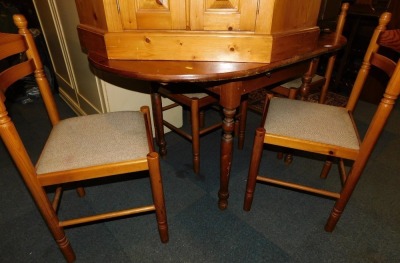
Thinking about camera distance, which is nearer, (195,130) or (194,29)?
(194,29)

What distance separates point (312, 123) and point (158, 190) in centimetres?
71

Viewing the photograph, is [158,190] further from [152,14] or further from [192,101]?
[152,14]

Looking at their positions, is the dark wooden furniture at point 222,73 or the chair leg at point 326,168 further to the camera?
the chair leg at point 326,168

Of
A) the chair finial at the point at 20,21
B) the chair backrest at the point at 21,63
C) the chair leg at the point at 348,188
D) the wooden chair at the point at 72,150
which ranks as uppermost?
the chair finial at the point at 20,21

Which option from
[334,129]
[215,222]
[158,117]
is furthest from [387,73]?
[158,117]

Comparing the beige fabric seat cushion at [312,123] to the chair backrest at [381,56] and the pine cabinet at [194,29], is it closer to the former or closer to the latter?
the chair backrest at [381,56]

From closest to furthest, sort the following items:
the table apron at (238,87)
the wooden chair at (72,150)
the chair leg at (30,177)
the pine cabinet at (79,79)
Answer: the chair leg at (30,177), the wooden chair at (72,150), the table apron at (238,87), the pine cabinet at (79,79)

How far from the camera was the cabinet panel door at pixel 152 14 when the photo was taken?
2.99ft

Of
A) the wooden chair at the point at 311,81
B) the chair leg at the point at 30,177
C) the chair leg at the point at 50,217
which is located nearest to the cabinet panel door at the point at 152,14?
the chair leg at the point at 30,177

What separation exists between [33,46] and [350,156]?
134 cm

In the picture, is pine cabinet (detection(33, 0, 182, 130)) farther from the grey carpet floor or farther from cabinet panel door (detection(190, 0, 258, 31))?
cabinet panel door (detection(190, 0, 258, 31))

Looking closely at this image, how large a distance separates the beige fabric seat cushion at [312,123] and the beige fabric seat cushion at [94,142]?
1.84 feet

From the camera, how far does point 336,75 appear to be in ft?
8.85

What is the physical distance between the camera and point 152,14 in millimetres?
922
